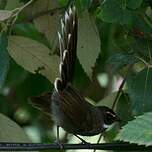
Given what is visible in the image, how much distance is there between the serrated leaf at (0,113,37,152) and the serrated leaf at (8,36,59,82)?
150mm

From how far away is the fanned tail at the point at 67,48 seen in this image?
1.45m

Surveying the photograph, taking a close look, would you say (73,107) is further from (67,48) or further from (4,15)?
(4,15)

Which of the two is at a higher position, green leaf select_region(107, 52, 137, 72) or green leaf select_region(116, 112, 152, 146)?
green leaf select_region(116, 112, 152, 146)

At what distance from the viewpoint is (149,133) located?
967 millimetres

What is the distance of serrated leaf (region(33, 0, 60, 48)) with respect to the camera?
63.6 inches

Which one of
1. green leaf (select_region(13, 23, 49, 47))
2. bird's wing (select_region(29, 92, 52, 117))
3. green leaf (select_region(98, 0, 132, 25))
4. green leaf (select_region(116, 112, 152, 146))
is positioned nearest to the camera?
green leaf (select_region(116, 112, 152, 146))

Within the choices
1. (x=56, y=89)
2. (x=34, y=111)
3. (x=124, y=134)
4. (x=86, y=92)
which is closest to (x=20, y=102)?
(x=34, y=111)

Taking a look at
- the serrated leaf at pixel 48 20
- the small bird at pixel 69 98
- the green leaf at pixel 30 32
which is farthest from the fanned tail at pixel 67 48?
the green leaf at pixel 30 32

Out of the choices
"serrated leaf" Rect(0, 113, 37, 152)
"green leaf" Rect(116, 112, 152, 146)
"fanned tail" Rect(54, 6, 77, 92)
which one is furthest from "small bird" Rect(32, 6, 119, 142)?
"green leaf" Rect(116, 112, 152, 146)

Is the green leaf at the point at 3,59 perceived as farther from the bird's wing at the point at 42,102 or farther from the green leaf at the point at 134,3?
the green leaf at the point at 134,3

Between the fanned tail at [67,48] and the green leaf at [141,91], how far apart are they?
15cm

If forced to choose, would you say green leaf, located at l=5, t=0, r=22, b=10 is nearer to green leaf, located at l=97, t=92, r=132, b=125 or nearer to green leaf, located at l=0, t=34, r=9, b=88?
green leaf, located at l=0, t=34, r=9, b=88

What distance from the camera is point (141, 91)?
142 centimetres

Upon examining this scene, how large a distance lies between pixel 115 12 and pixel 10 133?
1.37 ft
